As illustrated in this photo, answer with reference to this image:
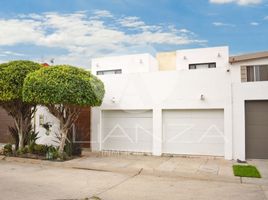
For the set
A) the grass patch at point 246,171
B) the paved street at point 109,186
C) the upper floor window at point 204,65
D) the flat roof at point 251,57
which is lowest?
the paved street at point 109,186

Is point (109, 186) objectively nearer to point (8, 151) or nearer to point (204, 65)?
point (8, 151)

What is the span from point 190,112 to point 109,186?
6689mm

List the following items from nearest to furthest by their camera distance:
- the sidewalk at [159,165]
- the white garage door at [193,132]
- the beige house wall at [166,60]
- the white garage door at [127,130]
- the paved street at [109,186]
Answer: the paved street at [109,186], the sidewalk at [159,165], the white garage door at [193,132], the white garage door at [127,130], the beige house wall at [166,60]

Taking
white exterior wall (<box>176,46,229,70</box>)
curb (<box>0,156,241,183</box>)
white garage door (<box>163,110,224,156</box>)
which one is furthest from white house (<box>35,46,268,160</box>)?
white exterior wall (<box>176,46,229,70</box>)

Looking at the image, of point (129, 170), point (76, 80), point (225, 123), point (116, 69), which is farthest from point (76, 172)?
point (116, 69)

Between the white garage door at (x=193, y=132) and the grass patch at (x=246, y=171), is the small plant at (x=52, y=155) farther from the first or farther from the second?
the grass patch at (x=246, y=171)

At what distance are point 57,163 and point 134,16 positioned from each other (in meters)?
6.99

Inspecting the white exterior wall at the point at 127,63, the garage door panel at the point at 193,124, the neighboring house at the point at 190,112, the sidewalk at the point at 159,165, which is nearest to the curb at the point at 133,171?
the sidewalk at the point at 159,165

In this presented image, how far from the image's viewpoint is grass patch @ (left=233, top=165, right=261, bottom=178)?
1044 centimetres

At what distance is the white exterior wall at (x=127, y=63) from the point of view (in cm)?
2619

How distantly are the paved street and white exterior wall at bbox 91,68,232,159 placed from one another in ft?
14.0

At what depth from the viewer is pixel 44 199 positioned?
7.29 metres

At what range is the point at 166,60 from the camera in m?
27.9

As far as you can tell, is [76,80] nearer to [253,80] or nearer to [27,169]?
[27,169]
